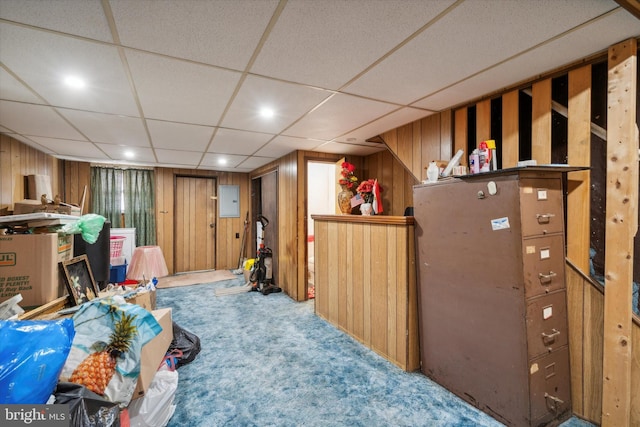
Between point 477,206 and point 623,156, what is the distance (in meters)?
0.74

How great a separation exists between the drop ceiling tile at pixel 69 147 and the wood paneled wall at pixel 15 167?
19 cm

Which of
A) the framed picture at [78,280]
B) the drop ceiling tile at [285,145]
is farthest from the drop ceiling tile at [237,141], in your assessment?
the framed picture at [78,280]

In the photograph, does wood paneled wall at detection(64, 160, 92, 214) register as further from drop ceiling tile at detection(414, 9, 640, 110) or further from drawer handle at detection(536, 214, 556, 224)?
drawer handle at detection(536, 214, 556, 224)

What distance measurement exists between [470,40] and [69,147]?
4.79m

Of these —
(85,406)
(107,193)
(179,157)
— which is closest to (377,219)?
(85,406)

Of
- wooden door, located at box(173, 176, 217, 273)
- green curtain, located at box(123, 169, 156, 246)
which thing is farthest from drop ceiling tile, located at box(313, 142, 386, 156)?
green curtain, located at box(123, 169, 156, 246)

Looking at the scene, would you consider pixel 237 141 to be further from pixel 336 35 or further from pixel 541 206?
pixel 541 206

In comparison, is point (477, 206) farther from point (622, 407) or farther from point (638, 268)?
point (622, 407)

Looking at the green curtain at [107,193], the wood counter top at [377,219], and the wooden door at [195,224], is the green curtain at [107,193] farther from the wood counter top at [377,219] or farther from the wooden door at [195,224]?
the wood counter top at [377,219]

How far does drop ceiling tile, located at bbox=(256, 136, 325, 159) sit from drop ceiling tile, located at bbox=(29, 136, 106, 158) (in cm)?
225

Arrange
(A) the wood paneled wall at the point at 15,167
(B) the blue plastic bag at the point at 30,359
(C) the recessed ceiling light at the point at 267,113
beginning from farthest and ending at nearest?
(A) the wood paneled wall at the point at 15,167 < (C) the recessed ceiling light at the point at 267,113 < (B) the blue plastic bag at the point at 30,359

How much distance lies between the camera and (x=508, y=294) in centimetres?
170

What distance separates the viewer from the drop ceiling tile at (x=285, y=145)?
352 cm

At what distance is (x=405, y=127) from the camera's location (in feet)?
9.68
